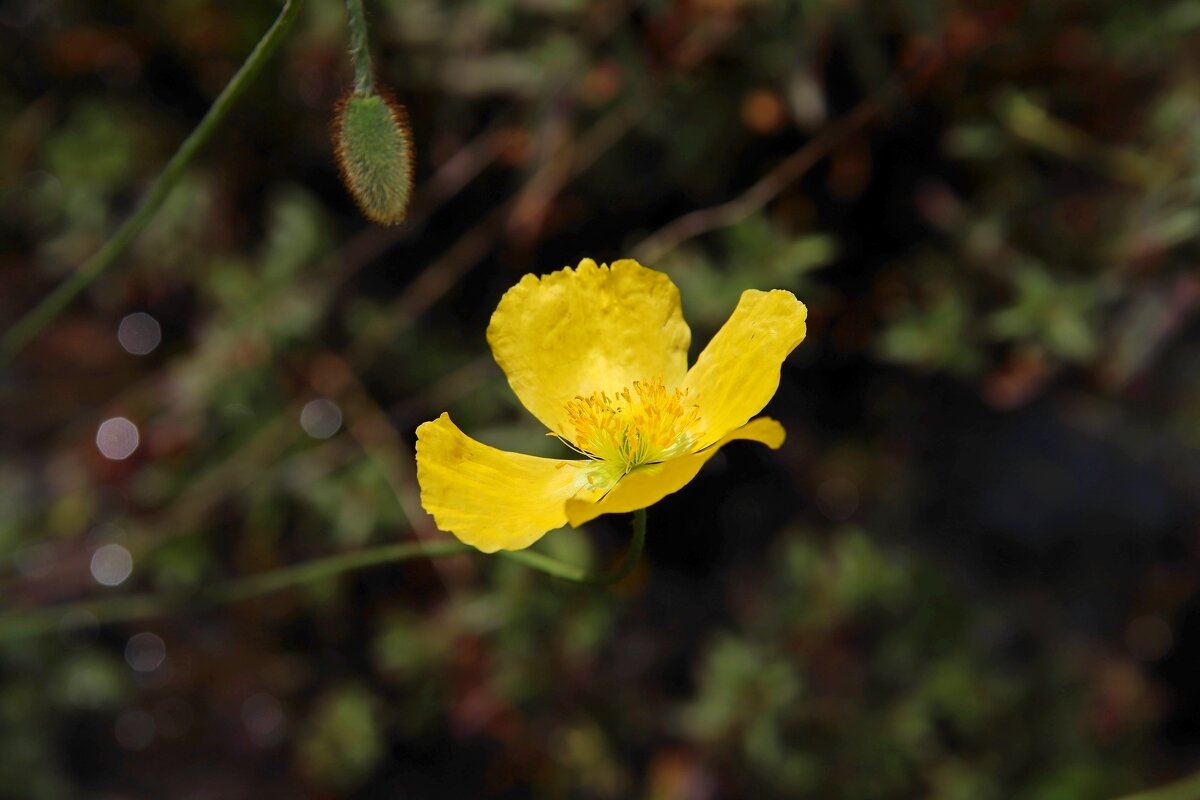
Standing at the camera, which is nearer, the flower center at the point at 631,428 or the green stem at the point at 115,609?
the flower center at the point at 631,428

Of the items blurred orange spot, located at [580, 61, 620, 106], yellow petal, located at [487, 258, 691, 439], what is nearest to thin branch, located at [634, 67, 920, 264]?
blurred orange spot, located at [580, 61, 620, 106]

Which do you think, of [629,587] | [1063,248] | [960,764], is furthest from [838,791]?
[1063,248]

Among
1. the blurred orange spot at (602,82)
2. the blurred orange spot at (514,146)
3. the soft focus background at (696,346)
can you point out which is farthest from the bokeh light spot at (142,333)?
the blurred orange spot at (602,82)

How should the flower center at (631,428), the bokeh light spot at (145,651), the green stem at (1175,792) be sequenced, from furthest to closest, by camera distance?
the bokeh light spot at (145,651) → the green stem at (1175,792) → the flower center at (631,428)

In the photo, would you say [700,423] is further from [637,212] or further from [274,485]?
[274,485]

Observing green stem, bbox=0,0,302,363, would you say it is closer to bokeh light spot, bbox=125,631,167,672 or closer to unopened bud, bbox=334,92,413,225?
unopened bud, bbox=334,92,413,225

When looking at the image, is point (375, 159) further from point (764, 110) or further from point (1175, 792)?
point (1175, 792)

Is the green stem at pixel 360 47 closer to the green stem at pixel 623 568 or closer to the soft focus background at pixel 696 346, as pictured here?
the green stem at pixel 623 568
